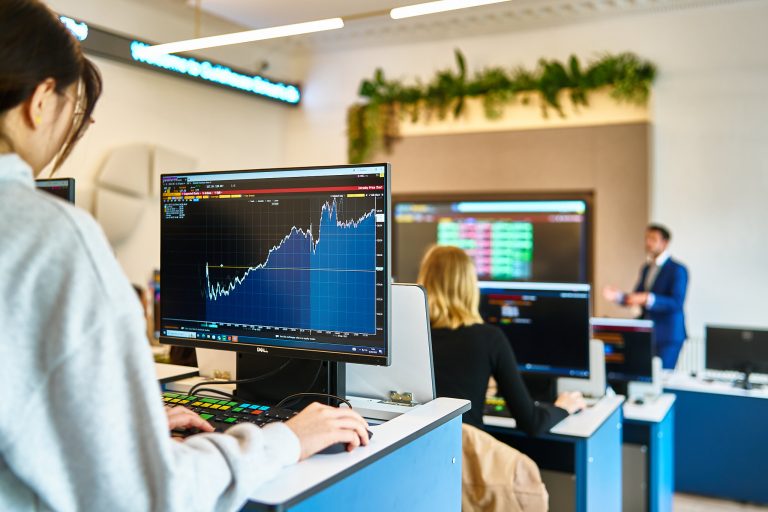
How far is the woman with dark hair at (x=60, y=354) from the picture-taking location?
778 millimetres

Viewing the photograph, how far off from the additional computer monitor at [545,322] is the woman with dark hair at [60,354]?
2.40 meters

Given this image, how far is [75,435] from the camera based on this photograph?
2.59 ft

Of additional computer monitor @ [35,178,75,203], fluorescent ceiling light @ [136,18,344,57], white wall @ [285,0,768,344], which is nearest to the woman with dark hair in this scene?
additional computer monitor @ [35,178,75,203]

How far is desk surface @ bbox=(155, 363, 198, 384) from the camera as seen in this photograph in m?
1.85

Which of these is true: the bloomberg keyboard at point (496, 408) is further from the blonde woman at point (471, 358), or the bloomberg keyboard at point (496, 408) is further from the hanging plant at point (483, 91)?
the hanging plant at point (483, 91)

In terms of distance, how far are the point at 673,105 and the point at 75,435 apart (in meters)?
5.76

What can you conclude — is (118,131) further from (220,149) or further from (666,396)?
(666,396)

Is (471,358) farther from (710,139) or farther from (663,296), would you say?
(710,139)

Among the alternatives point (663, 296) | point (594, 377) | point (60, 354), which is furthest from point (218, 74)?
point (60, 354)

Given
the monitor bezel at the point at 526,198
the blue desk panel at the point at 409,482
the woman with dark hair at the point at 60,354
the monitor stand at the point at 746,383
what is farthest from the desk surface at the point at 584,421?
the monitor bezel at the point at 526,198

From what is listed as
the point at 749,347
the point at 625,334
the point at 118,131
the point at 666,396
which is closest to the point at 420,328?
the point at 625,334

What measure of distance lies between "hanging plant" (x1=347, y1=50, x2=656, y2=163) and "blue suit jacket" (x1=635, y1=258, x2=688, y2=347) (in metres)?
1.34

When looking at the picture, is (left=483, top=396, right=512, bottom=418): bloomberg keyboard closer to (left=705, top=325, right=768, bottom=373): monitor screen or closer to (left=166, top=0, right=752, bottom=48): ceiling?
(left=705, top=325, right=768, bottom=373): monitor screen

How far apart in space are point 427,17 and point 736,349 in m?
3.69
